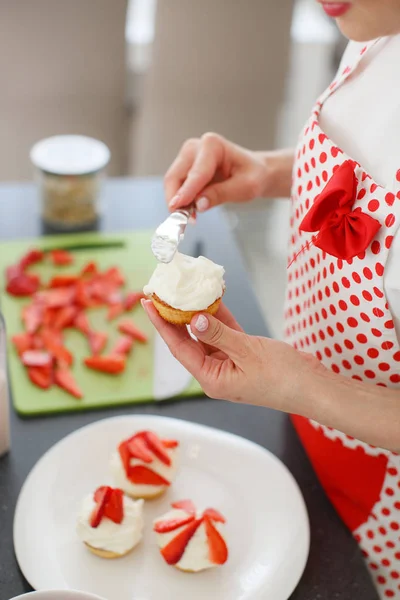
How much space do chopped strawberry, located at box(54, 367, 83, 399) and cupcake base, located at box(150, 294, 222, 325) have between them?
1.30 feet

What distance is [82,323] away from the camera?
164 cm

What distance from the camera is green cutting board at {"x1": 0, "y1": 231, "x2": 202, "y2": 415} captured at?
1.45 metres

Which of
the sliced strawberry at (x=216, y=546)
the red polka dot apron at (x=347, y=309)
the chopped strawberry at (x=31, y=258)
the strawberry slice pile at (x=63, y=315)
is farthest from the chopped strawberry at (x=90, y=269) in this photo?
the sliced strawberry at (x=216, y=546)

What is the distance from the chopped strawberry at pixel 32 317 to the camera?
1605mm

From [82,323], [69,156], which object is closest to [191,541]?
[82,323]

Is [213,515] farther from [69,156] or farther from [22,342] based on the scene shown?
[69,156]

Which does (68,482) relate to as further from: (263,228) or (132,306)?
(263,228)

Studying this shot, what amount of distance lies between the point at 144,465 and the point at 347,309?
0.42 metres

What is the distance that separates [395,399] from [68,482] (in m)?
0.56

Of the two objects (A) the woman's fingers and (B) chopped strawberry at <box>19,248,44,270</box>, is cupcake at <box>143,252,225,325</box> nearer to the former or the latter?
(A) the woman's fingers

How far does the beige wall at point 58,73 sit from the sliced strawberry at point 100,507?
6.77 ft

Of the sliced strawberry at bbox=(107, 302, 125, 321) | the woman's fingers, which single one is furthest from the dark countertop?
the woman's fingers

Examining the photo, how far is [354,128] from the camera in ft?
3.90

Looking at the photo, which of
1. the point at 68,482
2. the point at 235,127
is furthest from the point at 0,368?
the point at 235,127
